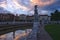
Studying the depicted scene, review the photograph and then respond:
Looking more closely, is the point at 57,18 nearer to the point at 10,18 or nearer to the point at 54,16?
the point at 54,16

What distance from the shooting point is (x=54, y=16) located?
95500 mm

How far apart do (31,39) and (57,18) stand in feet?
283

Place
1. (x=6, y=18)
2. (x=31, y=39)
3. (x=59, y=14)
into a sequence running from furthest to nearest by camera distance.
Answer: (x=6, y=18)
(x=59, y=14)
(x=31, y=39)

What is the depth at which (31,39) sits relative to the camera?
10.4 m

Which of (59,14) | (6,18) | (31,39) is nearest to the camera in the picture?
(31,39)

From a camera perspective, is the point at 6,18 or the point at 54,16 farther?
the point at 6,18

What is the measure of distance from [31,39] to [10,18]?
98391 millimetres

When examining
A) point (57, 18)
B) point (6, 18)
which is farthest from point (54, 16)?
point (6, 18)

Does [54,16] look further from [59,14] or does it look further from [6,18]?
[6,18]

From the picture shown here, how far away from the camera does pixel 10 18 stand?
355 ft

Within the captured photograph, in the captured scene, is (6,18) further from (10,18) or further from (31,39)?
(31,39)

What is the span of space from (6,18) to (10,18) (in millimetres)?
5208

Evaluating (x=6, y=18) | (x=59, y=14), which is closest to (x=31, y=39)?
(x=59, y=14)

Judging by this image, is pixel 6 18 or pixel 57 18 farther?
pixel 6 18
